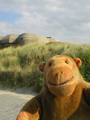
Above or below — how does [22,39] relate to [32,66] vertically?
above

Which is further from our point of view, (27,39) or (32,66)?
(27,39)

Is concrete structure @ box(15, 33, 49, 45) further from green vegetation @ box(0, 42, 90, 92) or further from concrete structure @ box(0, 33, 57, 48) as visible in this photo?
green vegetation @ box(0, 42, 90, 92)

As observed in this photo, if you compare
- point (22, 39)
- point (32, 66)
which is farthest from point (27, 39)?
point (32, 66)

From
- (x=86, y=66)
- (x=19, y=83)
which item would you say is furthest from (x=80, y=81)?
(x=19, y=83)

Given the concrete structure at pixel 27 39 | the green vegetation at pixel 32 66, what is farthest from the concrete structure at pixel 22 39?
the green vegetation at pixel 32 66

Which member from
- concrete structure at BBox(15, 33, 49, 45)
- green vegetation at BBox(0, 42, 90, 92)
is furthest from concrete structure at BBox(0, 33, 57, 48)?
green vegetation at BBox(0, 42, 90, 92)

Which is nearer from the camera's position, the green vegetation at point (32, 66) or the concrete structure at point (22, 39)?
the green vegetation at point (32, 66)

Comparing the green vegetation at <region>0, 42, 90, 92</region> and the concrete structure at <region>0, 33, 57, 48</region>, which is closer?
the green vegetation at <region>0, 42, 90, 92</region>

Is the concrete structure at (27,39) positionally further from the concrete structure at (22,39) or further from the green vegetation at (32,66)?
the green vegetation at (32,66)

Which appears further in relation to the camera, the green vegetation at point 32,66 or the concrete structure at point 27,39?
the concrete structure at point 27,39

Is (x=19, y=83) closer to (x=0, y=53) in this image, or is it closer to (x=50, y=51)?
(x=50, y=51)

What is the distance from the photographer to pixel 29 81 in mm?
8656

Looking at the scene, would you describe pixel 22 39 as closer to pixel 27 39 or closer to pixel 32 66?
pixel 27 39

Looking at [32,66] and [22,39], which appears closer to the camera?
[32,66]
